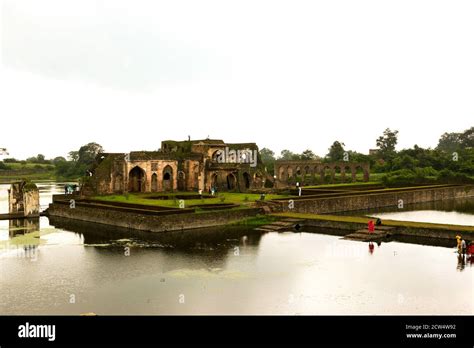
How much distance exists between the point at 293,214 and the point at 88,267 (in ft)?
51.0

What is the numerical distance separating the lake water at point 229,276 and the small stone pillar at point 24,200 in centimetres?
1050

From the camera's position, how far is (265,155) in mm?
187250

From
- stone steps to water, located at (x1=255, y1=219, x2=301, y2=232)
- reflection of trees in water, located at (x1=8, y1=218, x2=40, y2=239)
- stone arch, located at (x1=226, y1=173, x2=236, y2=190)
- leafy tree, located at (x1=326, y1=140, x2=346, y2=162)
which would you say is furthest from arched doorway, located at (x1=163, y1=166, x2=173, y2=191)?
leafy tree, located at (x1=326, y1=140, x2=346, y2=162)

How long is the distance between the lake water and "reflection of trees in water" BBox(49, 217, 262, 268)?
86mm

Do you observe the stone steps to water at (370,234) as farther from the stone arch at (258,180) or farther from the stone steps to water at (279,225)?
the stone arch at (258,180)

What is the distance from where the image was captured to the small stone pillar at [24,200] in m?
35.5

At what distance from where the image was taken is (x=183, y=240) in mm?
24125

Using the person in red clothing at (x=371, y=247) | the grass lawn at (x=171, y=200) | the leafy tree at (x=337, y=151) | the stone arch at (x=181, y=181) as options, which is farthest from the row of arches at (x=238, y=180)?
the leafy tree at (x=337, y=151)

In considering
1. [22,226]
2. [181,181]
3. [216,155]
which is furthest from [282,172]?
[22,226]

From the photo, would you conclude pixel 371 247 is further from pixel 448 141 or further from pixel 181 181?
pixel 448 141

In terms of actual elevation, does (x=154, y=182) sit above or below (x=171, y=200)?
above

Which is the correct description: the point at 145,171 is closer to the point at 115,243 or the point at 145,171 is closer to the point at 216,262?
the point at 115,243

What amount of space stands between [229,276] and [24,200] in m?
23.8

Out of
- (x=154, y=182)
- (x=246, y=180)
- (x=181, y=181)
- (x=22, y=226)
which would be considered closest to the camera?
(x=22, y=226)
